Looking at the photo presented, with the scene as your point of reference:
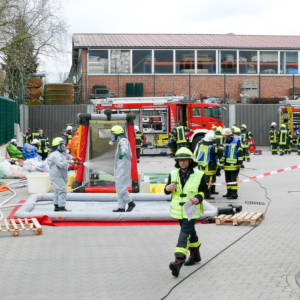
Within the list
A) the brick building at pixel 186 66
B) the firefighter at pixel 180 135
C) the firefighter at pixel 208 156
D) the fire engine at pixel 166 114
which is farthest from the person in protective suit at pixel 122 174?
the brick building at pixel 186 66

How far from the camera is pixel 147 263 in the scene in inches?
295

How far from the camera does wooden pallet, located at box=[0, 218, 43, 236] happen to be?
9.29 meters

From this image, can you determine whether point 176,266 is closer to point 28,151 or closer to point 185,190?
point 185,190

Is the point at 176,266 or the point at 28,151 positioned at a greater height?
the point at 28,151

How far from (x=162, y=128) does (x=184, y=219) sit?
20576 mm

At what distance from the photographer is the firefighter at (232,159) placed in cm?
1352

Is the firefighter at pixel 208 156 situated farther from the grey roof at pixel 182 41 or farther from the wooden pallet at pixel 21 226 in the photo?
the grey roof at pixel 182 41

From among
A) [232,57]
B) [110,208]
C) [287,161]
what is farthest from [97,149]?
[232,57]

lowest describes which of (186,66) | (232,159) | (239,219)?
(239,219)

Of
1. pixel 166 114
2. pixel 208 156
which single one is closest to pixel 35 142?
pixel 166 114

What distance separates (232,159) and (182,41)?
2824cm

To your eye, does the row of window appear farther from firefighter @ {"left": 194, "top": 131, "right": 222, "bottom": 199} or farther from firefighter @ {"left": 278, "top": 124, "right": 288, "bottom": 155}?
firefighter @ {"left": 194, "top": 131, "right": 222, "bottom": 199}

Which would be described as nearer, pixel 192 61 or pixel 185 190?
pixel 185 190

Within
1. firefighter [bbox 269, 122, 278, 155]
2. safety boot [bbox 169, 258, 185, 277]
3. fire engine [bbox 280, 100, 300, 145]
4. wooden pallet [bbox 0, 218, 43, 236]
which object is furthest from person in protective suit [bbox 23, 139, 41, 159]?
fire engine [bbox 280, 100, 300, 145]
